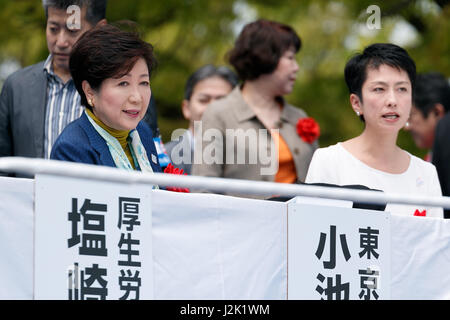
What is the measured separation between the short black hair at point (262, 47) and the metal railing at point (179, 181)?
7.79 ft

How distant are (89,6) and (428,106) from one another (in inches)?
122

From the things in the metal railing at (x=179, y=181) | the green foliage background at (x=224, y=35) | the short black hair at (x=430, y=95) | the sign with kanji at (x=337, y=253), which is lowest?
the sign with kanji at (x=337, y=253)

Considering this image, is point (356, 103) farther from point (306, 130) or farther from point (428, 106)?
point (428, 106)

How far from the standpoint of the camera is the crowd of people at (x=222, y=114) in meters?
3.88

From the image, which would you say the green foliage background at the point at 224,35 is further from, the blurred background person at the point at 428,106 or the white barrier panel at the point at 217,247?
the white barrier panel at the point at 217,247

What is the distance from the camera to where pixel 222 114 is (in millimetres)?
5566

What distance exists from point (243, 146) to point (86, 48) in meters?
1.73

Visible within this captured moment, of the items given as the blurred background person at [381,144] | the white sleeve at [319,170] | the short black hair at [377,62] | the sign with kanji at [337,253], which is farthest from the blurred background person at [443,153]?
the sign with kanji at [337,253]

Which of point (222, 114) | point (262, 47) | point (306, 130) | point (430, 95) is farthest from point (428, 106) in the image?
point (222, 114)

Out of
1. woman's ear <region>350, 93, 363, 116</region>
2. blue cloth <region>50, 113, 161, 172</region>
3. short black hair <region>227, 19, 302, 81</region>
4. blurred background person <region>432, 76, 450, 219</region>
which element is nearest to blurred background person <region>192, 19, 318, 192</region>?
short black hair <region>227, 19, 302, 81</region>

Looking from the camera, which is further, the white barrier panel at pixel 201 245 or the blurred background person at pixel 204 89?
the blurred background person at pixel 204 89

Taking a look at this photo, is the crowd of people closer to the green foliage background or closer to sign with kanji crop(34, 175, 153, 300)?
sign with kanji crop(34, 175, 153, 300)

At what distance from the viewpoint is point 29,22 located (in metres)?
9.09

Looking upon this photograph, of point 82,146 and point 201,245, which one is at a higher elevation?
point 82,146
